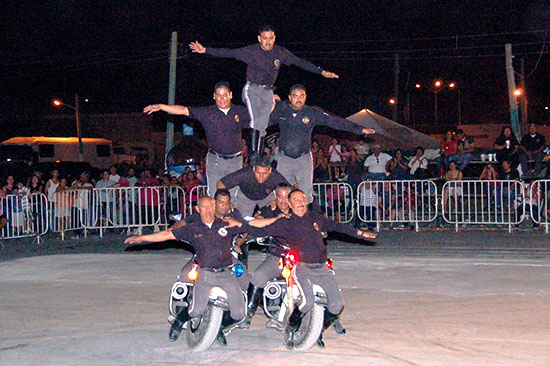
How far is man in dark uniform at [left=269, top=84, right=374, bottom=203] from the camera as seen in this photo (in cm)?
1022

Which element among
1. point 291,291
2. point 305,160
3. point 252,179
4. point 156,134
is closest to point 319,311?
point 291,291

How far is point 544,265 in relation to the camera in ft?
41.2

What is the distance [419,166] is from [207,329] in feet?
41.4

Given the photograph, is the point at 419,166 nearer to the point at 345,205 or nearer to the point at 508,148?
the point at 508,148

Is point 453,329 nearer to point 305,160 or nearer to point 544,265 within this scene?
point 305,160

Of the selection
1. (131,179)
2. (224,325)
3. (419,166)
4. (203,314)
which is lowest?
(224,325)

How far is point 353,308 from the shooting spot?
30.7 ft

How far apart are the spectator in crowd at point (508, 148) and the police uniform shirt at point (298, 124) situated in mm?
8361

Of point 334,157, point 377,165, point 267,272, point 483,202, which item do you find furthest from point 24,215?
point 267,272

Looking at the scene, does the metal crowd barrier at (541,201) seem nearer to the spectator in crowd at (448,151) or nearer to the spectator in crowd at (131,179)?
the spectator in crowd at (448,151)

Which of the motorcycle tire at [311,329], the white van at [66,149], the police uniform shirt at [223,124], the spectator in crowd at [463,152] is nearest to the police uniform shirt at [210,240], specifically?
the motorcycle tire at [311,329]

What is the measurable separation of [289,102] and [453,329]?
3.73m

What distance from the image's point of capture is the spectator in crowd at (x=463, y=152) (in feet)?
62.7

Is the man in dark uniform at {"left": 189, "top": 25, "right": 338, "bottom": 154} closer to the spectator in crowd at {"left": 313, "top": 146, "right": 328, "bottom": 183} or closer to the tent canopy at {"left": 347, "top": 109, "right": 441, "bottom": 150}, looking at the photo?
the spectator in crowd at {"left": 313, "top": 146, "right": 328, "bottom": 183}
